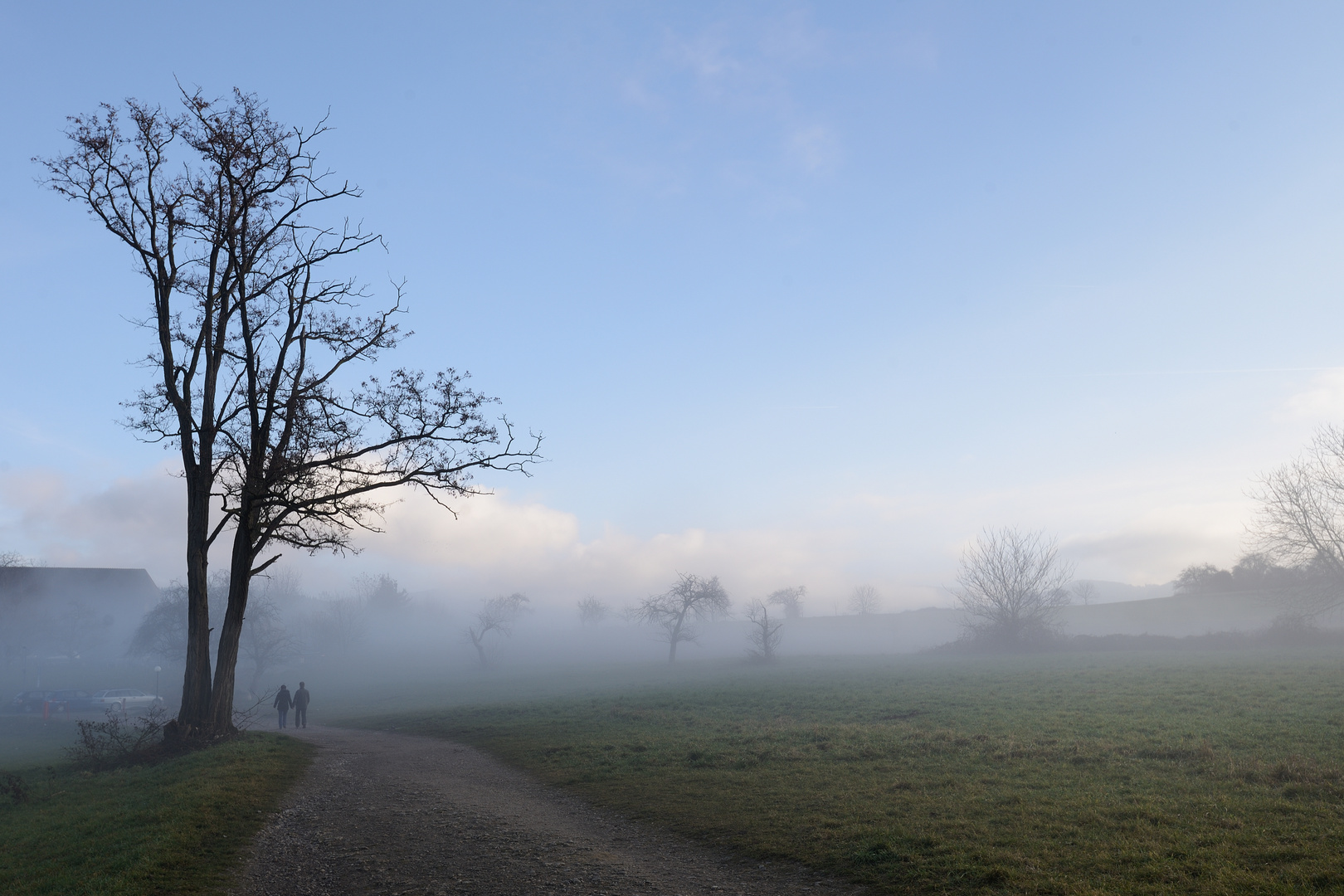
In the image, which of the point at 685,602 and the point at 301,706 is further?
the point at 685,602

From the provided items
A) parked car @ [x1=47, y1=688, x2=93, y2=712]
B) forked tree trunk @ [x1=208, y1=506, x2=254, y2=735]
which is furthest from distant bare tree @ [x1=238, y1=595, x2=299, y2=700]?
forked tree trunk @ [x1=208, y1=506, x2=254, y2=735]

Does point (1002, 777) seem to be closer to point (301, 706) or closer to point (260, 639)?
point (301, 706)

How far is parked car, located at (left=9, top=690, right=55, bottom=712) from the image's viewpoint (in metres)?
45.3

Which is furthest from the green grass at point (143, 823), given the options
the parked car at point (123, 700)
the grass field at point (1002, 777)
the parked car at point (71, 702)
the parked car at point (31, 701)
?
the parked car at point (31, 701)

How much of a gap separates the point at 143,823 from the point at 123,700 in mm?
40345

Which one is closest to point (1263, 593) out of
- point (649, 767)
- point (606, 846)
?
point (649, 767)

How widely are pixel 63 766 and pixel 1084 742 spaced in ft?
79.7

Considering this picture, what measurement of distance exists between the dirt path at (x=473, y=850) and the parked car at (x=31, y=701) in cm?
4491

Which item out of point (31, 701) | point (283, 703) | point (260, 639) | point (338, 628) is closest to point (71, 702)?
point (31, 701)

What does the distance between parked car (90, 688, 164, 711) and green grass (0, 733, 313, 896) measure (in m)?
29.6

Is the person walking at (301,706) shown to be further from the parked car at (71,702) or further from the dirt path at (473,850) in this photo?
A: the parked car at (71,702)

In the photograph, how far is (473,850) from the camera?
31.6 ft

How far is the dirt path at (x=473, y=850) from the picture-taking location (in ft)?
26.9

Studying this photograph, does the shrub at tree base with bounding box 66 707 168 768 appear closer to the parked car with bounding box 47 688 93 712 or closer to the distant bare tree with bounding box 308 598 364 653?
the parked car with bounding box 47 688 93 712
